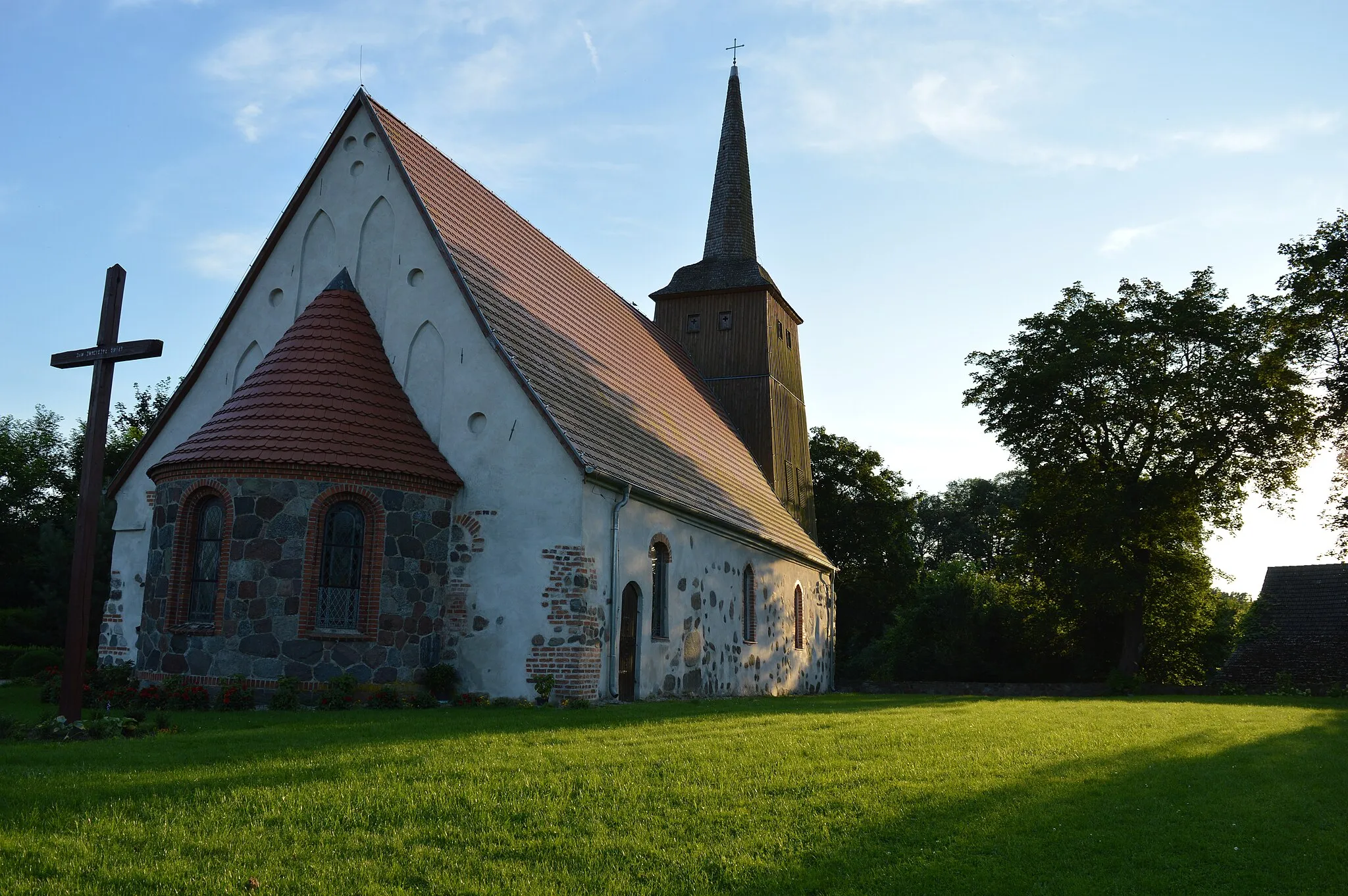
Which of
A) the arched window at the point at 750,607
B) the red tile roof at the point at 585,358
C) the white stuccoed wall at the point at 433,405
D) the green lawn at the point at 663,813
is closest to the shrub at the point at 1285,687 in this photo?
the red tile roof at the point at 585,358

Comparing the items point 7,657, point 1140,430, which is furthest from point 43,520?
→ point 1140,430

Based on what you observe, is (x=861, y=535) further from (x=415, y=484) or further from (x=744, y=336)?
(x=415, y=484)

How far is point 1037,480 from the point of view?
2962 cm

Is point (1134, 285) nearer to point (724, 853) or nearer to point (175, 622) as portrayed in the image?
point (175, 622)

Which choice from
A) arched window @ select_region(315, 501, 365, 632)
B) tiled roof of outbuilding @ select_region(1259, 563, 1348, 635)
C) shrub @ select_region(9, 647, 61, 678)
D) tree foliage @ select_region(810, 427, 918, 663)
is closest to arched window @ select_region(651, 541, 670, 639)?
arched window @ select_region(315, 501, 365, 632)

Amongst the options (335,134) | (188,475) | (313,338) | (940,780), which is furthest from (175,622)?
(940,780)

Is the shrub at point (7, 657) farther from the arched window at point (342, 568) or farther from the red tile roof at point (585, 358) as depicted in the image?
the red tile roof at point (585, 358)

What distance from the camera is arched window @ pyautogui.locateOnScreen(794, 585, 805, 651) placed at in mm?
25797

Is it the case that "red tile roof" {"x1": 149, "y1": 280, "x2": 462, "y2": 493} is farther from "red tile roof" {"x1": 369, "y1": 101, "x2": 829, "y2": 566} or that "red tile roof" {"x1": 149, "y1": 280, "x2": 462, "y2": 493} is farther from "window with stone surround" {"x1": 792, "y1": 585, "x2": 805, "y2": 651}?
"window with stone surround" {"x1": 792, "y1": 585, "x2": 805, "y2": 651}

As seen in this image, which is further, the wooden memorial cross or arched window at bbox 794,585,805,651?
arched window at bbox 794,585,805,651

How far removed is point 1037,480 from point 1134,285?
5917 mm

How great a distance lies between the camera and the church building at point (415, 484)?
47.0 ft

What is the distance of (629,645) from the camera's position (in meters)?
16.7

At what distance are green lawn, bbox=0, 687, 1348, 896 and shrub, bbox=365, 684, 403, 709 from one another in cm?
346
